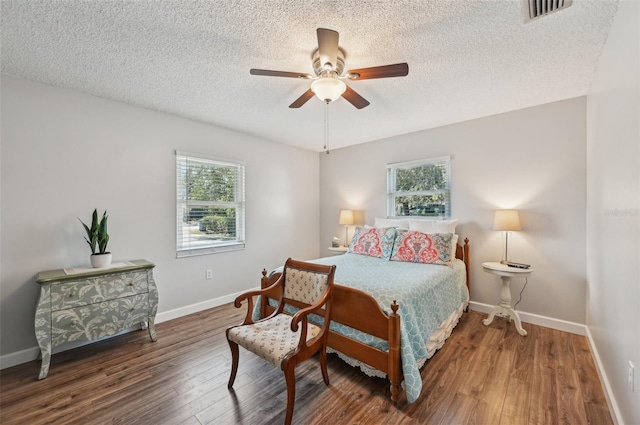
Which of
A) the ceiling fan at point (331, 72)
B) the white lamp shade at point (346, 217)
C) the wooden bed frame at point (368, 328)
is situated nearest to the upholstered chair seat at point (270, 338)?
the wooden bed frame at point (368, 328)

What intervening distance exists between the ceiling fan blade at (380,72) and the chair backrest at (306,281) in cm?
139

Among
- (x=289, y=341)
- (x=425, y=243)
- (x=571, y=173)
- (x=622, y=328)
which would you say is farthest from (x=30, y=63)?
(x=571, y=173)

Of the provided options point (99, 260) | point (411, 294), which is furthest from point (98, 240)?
point (411, 294)

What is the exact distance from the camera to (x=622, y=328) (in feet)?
4.89

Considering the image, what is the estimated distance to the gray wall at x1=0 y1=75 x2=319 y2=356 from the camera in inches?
88.4

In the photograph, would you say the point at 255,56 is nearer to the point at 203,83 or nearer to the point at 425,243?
the point at 203,83

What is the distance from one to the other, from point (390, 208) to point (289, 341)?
9.70 ft

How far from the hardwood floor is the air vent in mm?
2490

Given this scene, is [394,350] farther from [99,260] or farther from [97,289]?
[99,260]

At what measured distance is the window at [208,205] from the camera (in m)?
3.31

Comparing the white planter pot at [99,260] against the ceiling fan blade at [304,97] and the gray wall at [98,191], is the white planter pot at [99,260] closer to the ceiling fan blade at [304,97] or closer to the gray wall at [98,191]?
the gray wall at [98,191]

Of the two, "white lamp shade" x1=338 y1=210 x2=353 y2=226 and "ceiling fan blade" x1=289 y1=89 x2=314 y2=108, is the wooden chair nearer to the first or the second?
"ceiling fan blade" x1=289 y1=89 x2=314 y2=108

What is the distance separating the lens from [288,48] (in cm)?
190

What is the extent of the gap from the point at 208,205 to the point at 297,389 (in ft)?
8.41
